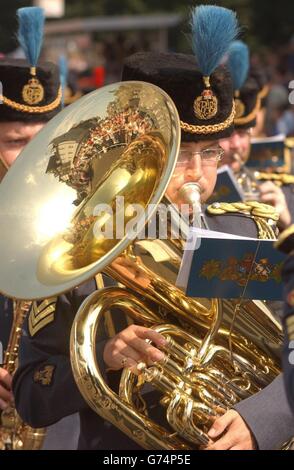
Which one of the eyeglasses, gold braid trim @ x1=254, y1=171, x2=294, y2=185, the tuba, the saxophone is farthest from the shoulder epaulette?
gold braid trim @ x1=254, y1=171, x2=294, y2=185

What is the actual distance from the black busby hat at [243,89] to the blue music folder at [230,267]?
240 cm

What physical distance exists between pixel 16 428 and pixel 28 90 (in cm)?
128

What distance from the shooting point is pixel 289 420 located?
2.88 m

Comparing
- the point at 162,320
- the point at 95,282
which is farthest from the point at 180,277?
the point at 95,282

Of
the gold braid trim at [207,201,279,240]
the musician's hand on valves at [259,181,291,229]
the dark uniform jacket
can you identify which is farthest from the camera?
the musician's hand on valves at [259,181,291,229]

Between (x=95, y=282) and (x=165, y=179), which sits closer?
(x=165, y=179)

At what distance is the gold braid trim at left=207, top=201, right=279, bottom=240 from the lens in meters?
3.26

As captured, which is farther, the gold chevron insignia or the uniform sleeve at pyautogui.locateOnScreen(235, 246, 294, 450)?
the gold chevron insignia

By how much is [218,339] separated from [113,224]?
1.44 ft

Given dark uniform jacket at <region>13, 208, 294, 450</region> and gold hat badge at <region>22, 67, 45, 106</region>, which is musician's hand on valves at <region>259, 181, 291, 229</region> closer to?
gold hat badge at <region>22, 67, 45, 106</region>

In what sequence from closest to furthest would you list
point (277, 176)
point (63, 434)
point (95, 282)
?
point (95, 282), point (63, 434), point (277, 176)

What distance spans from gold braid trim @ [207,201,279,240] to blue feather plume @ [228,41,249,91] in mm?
1802

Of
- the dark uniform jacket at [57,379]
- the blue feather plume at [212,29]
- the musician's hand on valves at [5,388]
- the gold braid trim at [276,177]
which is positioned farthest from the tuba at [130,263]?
the gold braid trim at [276,177]

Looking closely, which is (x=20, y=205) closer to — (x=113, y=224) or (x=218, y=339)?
(x=113, y=224)
